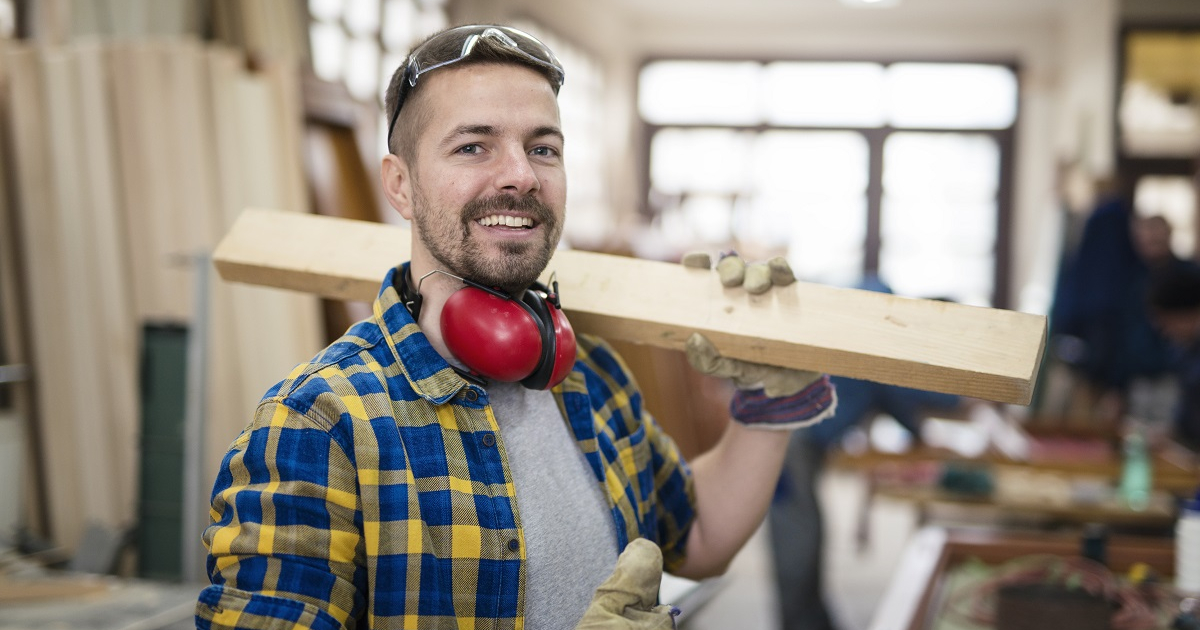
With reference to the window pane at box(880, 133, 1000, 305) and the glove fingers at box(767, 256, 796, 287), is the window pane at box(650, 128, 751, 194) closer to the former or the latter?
the window pane at box(880, 133, 1000, 305)

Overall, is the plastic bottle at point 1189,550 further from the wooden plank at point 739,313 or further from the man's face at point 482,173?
the man's face at point 482,173

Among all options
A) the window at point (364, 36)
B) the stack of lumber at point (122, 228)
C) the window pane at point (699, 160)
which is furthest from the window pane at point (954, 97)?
the stack of lumber at point (122, 228)

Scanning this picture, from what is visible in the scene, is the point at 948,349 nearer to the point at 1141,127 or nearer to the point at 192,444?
the point at 192,444

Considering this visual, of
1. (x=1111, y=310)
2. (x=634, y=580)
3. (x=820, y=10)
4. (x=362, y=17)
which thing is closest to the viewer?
(x=634, y=580)

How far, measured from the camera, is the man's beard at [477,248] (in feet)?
4.36

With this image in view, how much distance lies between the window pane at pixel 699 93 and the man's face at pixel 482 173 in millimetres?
9912

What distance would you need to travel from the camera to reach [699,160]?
36.5ft

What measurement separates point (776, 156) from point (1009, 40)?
2658 mm

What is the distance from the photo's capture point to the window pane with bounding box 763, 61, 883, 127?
10.9 m

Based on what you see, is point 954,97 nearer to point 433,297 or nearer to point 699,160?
point 699,160

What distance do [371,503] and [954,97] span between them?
10.7m

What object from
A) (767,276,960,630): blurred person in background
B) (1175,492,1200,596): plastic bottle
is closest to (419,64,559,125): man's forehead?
(1175,492,1200,596): plastic bottle

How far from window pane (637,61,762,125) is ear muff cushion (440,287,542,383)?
9980 millimetres

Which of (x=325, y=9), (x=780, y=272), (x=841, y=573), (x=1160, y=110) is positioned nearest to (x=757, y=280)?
(x=780, y=272)
